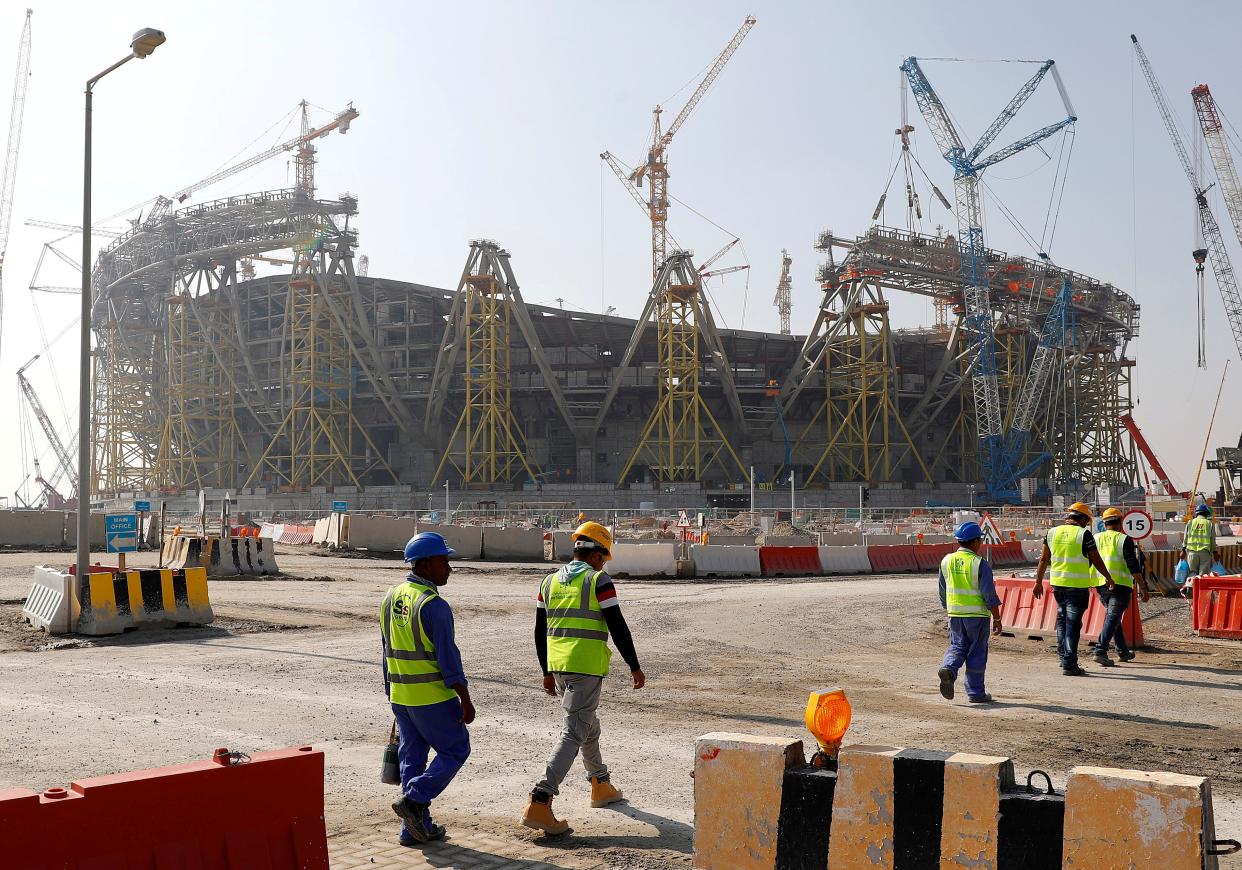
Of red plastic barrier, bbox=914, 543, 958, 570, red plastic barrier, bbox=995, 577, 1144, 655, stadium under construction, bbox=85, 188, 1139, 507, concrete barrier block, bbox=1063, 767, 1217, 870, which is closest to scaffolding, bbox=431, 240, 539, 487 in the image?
stadium under construction, bbox=85, 188, 1139, 507

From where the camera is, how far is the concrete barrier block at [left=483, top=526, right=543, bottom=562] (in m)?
32.3

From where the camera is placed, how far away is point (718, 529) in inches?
1689

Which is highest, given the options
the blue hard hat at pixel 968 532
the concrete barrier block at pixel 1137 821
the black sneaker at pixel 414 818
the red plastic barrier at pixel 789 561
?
the blue hard hat at pixel 968 532

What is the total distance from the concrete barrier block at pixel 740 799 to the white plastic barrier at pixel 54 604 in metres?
11.9

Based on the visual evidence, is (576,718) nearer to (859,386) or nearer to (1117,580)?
(1117,580)

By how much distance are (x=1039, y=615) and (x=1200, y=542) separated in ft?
20.1

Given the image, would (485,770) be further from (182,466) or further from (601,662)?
(182,466)

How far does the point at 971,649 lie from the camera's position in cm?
986

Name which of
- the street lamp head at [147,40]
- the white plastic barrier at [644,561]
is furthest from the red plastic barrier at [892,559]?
Answer: the street lamp head at [147,40]

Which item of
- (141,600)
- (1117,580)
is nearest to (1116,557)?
(1117,580)

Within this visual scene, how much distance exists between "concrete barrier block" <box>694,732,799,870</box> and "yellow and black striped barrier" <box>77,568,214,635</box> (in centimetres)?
1158

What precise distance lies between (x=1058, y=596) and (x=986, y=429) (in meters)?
70.5

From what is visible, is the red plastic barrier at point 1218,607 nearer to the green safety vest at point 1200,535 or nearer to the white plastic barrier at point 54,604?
the green safety vest at point 1200,535

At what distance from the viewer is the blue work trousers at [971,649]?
9820 millimetres
